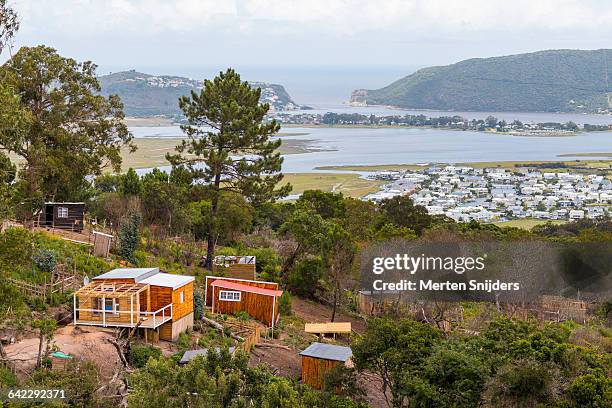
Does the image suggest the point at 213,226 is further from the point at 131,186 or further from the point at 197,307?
the point at 131,186

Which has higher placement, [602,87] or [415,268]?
[602,87]

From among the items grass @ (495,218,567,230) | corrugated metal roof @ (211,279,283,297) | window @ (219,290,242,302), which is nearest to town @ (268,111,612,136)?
grass @ (495,218,567,230)

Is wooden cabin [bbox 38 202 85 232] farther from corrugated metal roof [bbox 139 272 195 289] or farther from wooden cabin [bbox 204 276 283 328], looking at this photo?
corrugated metal roof [bbox 139 272 195 289]

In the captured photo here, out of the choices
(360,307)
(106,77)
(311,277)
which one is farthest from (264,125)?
(106,77)

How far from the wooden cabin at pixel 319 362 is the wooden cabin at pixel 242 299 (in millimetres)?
4017

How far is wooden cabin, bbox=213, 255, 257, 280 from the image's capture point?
82.1ft

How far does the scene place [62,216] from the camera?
26.9m

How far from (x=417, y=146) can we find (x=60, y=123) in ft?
301

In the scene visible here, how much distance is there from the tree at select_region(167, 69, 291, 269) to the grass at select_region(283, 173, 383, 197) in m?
31.3

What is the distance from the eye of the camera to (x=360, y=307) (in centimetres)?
2572

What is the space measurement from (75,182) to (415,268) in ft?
43.6

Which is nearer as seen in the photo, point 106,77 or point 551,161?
point 551,161


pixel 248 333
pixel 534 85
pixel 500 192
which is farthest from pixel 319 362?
pixel 534 85

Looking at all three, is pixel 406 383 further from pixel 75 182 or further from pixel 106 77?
pixel 106 77
